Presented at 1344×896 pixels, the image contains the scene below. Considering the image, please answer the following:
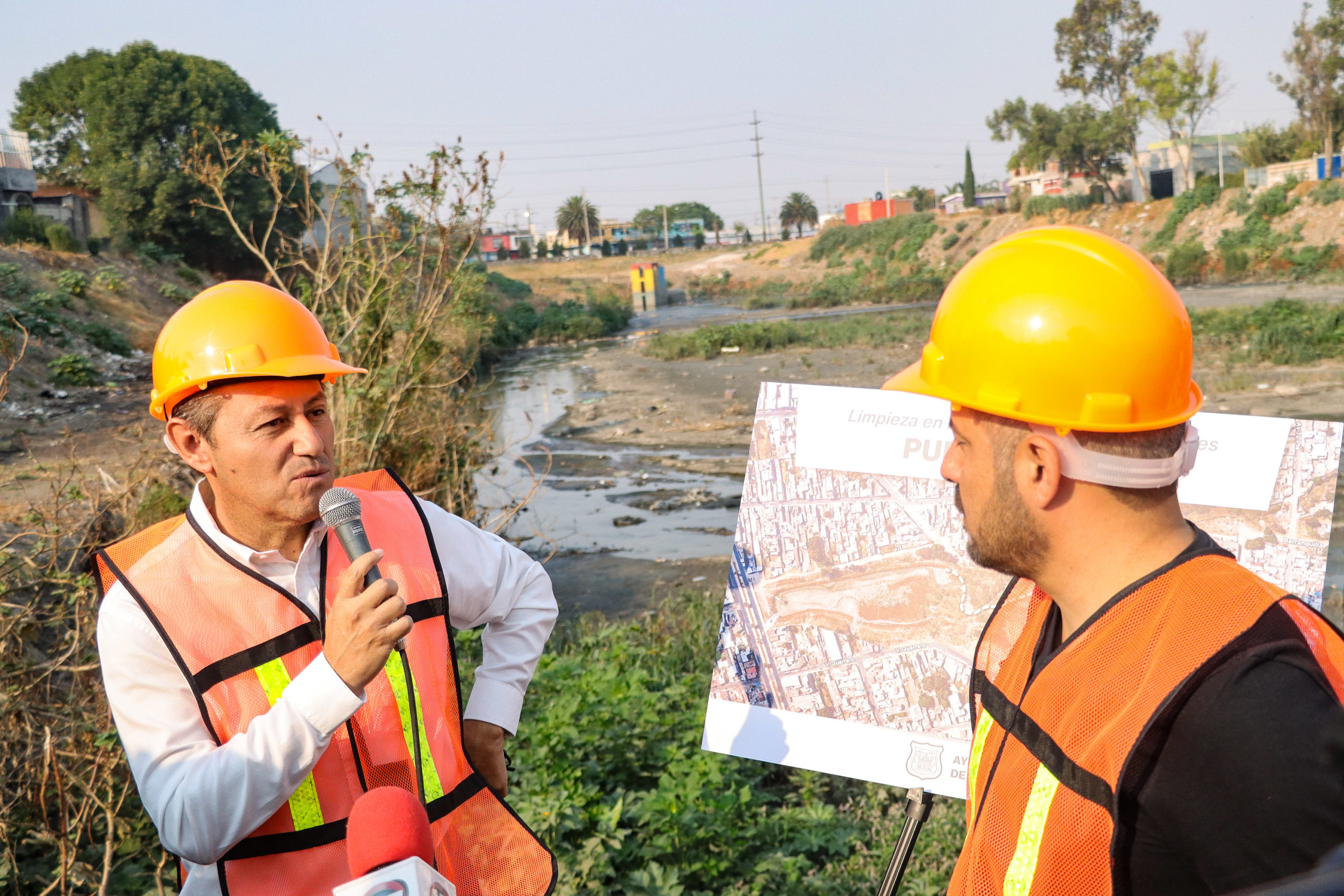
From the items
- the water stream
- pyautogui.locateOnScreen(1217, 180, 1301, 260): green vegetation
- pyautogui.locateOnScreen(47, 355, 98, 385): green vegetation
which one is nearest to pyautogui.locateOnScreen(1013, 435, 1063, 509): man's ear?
the water stream

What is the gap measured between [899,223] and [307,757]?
246 feet

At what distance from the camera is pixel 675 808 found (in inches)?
152

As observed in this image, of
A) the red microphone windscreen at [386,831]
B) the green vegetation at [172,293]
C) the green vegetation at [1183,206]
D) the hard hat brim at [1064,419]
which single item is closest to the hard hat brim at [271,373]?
the red microphone windscreen at [386,831]

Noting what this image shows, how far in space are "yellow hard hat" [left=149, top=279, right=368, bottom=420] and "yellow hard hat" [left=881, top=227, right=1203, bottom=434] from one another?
1.31 metres

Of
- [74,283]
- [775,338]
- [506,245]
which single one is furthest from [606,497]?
[506,245]

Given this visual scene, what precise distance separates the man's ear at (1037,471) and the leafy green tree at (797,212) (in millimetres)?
114466

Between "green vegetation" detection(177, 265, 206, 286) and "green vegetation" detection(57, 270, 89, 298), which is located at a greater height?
"green vegetation" detection(177, 265, 206, 286)

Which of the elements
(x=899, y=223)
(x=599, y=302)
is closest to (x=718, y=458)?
(x=599, y=302)

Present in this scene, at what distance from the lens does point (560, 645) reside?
7238mm

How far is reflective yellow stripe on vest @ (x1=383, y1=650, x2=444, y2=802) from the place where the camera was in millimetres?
2043

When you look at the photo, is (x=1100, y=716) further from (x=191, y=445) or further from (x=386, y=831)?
(x=191, y=445)

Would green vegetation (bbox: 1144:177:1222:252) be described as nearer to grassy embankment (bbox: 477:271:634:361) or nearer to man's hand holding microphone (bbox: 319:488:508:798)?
grassy embankment (bbox: 477:271:634:361)

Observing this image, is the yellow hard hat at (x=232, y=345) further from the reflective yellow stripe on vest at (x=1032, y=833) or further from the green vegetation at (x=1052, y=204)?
the green vegetation at (x=1052, y=204)

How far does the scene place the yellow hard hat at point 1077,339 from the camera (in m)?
1.58
